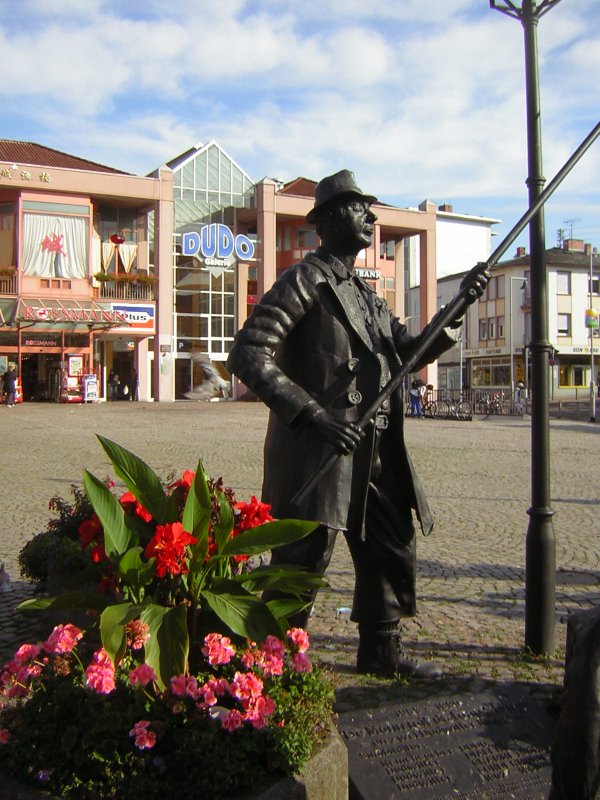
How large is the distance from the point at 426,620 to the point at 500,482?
6625mm

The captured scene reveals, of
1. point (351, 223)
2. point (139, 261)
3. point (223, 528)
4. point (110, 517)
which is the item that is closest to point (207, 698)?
point (223, 528)

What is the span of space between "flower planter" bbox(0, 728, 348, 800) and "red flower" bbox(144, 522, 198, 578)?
615 mm

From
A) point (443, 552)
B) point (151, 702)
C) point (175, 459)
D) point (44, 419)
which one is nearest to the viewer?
point (151, 702)

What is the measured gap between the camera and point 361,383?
338 cm

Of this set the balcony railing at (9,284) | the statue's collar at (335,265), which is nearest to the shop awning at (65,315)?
the balcony railing at (9,284)

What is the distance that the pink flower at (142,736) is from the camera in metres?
2.09

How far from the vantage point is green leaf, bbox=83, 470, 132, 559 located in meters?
2.42

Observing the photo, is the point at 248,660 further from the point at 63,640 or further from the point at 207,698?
the point at 63,640

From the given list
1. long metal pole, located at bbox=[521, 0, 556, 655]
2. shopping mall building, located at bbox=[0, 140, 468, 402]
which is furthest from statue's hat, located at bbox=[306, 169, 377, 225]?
shopping mall building, located at bbox=[0, 140, 468, 402]

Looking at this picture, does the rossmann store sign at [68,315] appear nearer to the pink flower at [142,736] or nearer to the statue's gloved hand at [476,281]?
the statue's gloved hand at [476,281]

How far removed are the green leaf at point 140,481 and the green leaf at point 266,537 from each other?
239mm

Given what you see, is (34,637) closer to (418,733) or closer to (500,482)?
(418,733)

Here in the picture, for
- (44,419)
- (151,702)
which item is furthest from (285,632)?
(44,419)

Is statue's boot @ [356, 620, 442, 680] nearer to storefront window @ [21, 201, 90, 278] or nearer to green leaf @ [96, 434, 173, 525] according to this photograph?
green leaf @ [96, 434, 173, 525]
